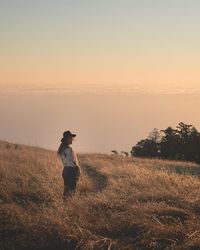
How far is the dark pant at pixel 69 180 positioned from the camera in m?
13.2

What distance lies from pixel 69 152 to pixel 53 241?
15.0ft

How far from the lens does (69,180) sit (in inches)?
523

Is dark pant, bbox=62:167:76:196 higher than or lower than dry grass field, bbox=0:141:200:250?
higher

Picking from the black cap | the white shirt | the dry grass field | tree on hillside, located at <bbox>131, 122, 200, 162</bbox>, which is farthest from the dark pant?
tree on hillside, located at <bbox>131, 122, 200, 162</bbox>

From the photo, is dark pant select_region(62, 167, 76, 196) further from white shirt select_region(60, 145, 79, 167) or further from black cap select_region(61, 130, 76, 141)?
black cap select_region(61, 130, 76, 141)

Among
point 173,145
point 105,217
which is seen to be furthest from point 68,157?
point 173,145

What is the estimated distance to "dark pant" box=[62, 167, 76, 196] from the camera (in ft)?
43.2

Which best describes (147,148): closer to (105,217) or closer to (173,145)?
(173,145)

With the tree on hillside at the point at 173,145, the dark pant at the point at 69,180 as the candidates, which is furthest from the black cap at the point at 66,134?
the tree on hillside at the point at 173,145

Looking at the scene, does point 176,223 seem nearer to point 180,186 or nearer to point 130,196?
point 130,196

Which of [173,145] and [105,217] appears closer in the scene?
[105,217]

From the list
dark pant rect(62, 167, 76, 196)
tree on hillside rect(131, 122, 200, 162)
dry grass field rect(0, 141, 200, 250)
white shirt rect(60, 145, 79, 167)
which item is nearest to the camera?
dry grass field rect(0, 141, 200, 250)

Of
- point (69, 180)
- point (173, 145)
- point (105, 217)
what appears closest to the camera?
point (105, 217)

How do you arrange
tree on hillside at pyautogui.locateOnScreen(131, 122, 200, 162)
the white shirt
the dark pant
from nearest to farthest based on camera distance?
the dark pant → the white shirt → tree on hillside at pyautogui.locateOnScreen(131, 122, 200, 162)
